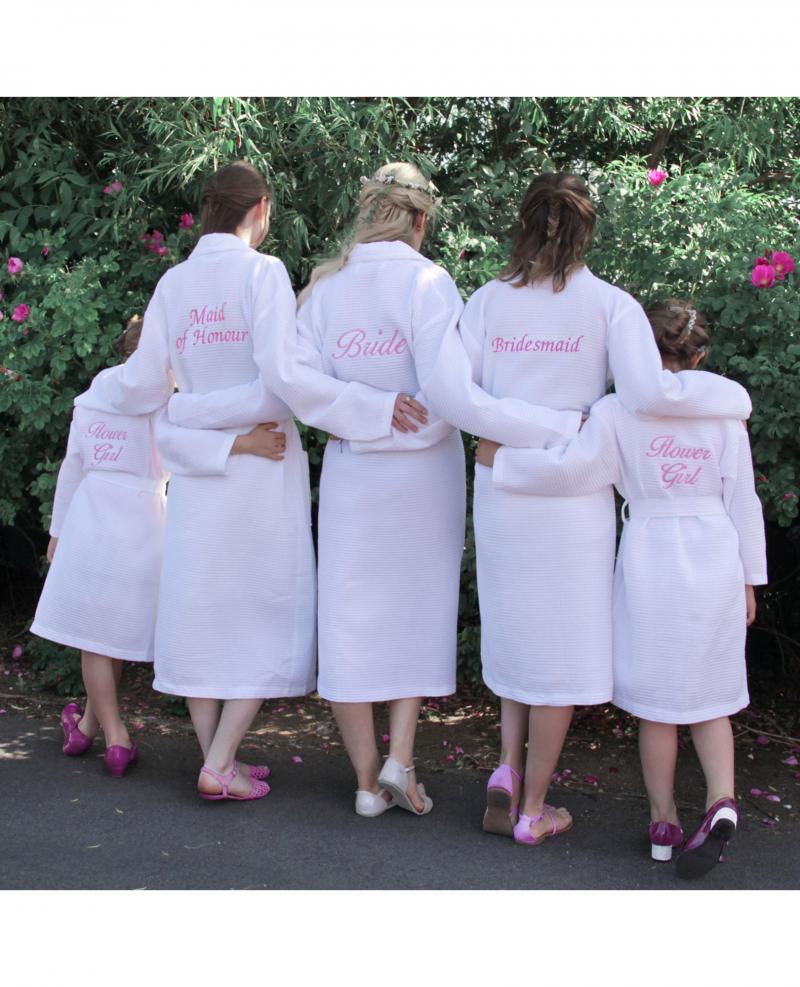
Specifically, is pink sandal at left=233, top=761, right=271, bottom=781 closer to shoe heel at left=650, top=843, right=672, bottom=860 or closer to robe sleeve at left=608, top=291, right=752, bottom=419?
shoe heel at left=650, top=843, right=672, bottom=860

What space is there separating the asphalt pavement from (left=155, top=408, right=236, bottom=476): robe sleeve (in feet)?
3.89

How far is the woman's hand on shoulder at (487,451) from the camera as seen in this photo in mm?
3752

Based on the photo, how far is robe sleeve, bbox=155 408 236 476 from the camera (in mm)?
4027

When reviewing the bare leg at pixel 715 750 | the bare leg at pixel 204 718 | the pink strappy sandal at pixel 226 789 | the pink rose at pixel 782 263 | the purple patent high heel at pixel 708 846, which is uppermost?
the pink rose at pixel 782 263

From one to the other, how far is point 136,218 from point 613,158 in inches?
101

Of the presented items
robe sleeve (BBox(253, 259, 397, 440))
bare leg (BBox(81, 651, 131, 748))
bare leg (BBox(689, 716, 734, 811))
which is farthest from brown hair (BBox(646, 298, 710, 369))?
bare leg (BBox(81, 651, 131, 748))

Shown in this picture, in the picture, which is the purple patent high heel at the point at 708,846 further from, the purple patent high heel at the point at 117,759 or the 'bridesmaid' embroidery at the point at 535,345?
the purple patent high heel at the point at 117,759

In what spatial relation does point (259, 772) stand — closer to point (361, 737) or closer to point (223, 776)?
point (223, 776)

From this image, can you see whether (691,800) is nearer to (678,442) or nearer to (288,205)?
(678,442)

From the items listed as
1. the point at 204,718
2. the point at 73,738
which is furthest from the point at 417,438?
the point at 73,738

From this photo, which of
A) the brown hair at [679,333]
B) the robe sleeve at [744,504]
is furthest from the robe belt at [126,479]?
the robe sleeve at [744,504]

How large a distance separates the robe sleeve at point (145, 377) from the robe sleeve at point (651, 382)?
1633 millimetres

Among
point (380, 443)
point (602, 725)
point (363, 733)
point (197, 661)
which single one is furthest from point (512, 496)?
point (602, 725)

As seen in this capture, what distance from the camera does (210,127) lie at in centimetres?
560
